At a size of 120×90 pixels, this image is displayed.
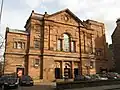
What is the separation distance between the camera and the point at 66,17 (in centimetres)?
4634

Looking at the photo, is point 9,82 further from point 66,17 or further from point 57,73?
point 66,17

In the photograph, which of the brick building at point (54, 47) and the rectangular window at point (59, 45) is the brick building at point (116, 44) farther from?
the rectangular window at point (59, 45)

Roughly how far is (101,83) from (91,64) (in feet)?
69.3

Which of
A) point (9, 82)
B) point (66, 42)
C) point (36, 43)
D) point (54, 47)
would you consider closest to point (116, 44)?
point (66, 42)

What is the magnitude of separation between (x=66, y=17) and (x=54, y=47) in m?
9.04

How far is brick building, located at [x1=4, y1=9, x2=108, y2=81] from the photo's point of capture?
3869 centimetres

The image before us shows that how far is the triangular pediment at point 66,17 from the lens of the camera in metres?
44.4

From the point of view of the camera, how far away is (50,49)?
135 ft

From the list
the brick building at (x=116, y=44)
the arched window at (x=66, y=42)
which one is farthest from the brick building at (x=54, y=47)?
the brick building at (x=116, y=44)

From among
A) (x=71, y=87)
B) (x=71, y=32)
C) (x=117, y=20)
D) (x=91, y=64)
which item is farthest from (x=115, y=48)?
(x=71, y=87)

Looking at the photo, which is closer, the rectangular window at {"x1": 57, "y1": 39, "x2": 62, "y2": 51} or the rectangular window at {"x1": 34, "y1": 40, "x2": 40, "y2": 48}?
the rectangular window at {"x1": 34, "y1": 40, "x2": 40, "y2": 48}

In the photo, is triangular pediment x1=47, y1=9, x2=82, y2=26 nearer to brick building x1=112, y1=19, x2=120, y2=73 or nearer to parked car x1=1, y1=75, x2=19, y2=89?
brick building x1=112, y1=19, x2=120, y2=73

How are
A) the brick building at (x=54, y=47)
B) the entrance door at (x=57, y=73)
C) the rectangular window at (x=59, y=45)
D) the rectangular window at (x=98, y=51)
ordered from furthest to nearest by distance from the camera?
the rectangular window at (x=98, y=51) → the rectangular window at (x=59, y=45) → the entrance door at (x=57, y=73) → the brick building at (x=54, y=47)

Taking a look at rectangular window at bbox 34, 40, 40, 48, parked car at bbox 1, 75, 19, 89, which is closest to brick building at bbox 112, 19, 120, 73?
rectangular window at bbox 34, 40, 40, 48
